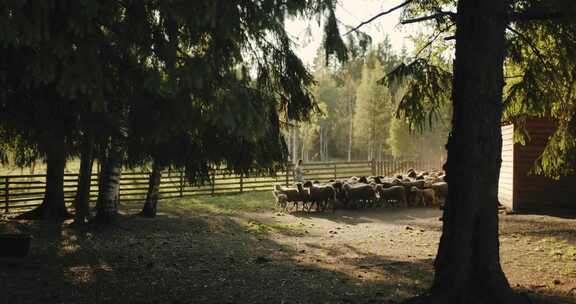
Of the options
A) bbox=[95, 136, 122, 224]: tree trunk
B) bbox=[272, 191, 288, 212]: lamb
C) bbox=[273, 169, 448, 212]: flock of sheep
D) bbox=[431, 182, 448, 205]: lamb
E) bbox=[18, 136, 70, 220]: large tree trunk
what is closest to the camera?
bbox=[95, 136, 122, 224]: tree trunk

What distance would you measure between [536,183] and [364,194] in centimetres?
503

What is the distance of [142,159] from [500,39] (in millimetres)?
6868

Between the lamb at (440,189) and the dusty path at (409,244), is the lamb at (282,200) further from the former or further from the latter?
the lamb at (440,189)

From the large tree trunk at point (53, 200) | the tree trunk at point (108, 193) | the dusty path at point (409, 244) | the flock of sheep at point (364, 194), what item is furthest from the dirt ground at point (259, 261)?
the flock of sheep at point (364, 194)

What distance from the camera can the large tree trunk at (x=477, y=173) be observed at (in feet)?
16.4

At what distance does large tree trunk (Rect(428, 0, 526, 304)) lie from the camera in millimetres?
5004

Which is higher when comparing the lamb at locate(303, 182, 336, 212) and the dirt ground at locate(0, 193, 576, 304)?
the lamb at locate(303, 182, 336, 212)

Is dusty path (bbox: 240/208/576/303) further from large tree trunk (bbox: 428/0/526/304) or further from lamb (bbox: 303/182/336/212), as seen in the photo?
large tree trunk (bbox: 428/0/526/304)

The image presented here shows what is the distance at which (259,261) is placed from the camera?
26.3 feet

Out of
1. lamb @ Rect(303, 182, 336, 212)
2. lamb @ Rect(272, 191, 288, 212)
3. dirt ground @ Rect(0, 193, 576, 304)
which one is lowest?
dirt ground @ Rect(0, 193, 576, 304)

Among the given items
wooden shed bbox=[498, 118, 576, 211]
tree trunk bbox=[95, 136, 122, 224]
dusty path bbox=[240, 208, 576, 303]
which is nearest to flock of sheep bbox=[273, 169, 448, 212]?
dusty path bbox=[240, 208, 576, 303]

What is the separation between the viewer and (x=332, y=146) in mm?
62719

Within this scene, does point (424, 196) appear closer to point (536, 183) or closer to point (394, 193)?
point (394, 193)

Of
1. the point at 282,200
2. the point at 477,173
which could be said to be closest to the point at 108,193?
the point at 282,200
